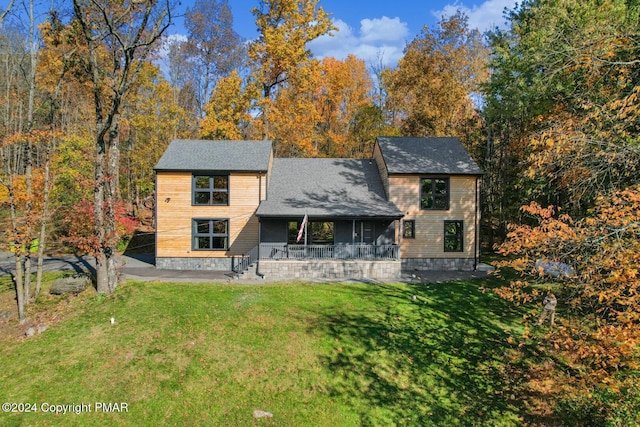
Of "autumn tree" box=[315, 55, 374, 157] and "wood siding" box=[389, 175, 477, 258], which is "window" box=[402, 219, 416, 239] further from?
"autumn tree" box=[315, 55, 374, 157]

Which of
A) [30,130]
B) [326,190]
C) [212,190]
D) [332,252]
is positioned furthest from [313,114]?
[30,130]

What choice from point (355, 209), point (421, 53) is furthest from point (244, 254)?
point (421, 53)

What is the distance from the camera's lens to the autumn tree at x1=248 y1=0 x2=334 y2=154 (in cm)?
2320

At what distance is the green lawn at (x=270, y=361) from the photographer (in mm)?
7992

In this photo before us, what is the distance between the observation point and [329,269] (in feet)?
53.3

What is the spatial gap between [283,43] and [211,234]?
13869mm

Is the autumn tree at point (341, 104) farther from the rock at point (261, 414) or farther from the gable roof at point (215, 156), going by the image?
the rock at point (261, 414)

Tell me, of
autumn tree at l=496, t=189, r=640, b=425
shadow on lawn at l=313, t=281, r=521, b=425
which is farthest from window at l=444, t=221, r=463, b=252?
autumn tree at l=496, t=189, r=640, b=425

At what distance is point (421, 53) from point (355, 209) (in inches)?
598

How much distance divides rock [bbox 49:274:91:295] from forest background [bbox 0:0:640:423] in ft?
2.65

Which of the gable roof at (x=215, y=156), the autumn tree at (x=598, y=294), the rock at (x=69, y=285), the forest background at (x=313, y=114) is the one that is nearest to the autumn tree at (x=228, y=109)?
the forest background at (x=313, y=114)

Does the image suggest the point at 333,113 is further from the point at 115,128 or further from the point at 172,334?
the point at 172,334

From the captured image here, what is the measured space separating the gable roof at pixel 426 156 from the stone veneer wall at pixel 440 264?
183 inches

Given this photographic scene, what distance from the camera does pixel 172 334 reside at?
10664 millimetres
